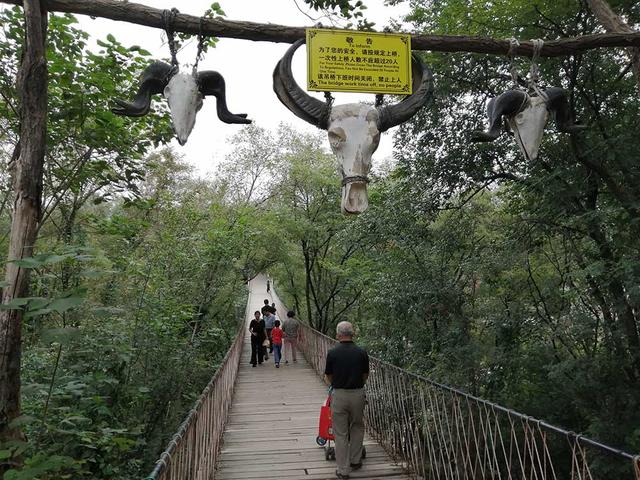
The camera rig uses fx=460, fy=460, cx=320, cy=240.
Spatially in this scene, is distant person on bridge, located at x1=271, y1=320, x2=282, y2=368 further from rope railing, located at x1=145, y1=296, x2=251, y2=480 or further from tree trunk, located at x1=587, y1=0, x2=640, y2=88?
tree trunk, located at x1=587, y1=0, x2=640, y2=88

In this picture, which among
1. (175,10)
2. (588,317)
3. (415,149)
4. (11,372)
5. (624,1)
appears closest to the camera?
(11,372)

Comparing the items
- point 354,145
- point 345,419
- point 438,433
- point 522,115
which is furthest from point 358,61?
point 438,433

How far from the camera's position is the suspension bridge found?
3.44m

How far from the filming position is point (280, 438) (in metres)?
6.10

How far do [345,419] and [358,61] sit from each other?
10.7 feet

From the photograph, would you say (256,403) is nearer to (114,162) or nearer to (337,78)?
(114,162)

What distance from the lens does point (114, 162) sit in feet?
17.4

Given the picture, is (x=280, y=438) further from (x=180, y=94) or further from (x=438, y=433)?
(x=180, y=94)

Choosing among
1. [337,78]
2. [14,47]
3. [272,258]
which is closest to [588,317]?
[337,78]

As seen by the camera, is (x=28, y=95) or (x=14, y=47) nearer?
(x=28, y=95)

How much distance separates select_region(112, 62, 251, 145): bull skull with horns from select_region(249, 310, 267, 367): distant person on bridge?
31.3ft

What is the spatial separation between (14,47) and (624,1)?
636cm

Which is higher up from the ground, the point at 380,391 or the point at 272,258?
the point at 272,258

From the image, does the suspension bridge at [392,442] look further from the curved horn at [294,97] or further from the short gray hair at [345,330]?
the curved horn at [294,97]
